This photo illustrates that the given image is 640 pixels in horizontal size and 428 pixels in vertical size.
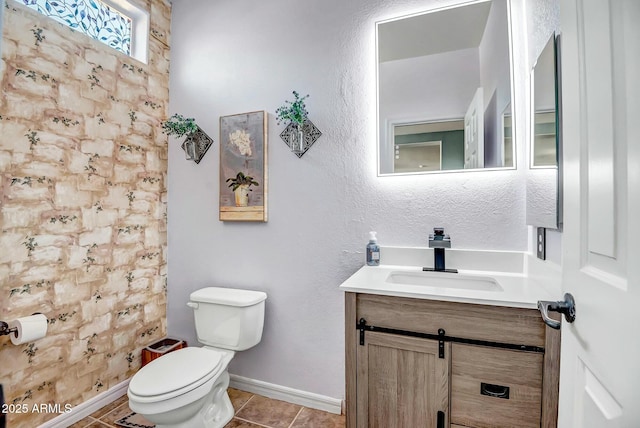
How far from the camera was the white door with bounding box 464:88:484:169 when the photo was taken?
160 centimetres

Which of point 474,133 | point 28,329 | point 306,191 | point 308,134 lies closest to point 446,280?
point 474,133

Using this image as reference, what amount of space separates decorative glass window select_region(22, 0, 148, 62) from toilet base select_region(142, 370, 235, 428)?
2176mm

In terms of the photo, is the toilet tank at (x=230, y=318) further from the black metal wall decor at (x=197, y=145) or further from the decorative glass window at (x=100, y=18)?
the decorative glass window at (x=100, y=18)

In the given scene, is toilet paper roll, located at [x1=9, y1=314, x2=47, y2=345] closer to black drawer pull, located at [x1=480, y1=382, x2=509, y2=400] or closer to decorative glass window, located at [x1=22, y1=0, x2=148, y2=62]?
decorative glass window, located at [x1=22, y1=0, x2=148, y2=62]

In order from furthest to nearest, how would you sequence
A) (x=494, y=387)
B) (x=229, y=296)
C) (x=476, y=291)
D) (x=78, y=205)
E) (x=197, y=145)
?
(x=197, y=145) → (x=229, y=296) → (x=78, y=205) → (x=476, y=291) → (x=494, y=387)

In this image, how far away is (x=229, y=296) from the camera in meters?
1.89

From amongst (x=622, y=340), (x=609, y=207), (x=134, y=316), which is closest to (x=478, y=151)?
(x=609, y=207)

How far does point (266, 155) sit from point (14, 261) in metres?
1.40

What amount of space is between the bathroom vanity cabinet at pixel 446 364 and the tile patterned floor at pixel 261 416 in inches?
24.2

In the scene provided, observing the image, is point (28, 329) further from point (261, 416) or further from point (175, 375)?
point (261, 416)

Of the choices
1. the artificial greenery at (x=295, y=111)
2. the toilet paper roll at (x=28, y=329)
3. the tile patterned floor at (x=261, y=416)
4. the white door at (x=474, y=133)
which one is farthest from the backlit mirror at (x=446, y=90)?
the toilet paper roll at (x=28, y=329)

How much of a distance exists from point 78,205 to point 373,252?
5.63 feet

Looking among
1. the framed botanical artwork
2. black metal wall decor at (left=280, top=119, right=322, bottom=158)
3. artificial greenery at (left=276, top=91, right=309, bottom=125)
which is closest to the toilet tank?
the framed botanical artwork

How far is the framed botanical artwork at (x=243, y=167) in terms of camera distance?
2008mm
